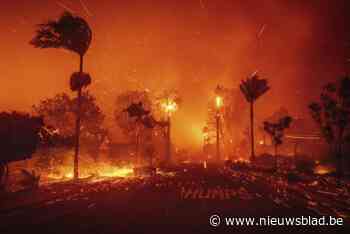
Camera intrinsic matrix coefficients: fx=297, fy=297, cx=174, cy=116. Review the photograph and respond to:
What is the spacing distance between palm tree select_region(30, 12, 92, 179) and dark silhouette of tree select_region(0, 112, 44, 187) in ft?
27.4

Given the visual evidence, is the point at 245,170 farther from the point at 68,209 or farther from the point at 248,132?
the point at 248,132

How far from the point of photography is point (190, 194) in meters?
18.3

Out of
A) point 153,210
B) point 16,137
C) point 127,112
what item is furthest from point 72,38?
point 127,112

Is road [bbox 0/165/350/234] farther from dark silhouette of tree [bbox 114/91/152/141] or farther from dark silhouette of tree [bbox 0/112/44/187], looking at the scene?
dark silhouette of tree [bbox 114/91/152/141]

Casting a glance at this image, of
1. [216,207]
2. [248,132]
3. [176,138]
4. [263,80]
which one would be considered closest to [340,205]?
[216,207]

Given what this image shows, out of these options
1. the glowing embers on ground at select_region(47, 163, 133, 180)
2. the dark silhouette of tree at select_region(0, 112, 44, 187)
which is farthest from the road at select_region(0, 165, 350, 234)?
the glowing embers on ground at select_region(47, 163, 133, 180)

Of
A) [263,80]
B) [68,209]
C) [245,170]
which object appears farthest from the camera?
[263,80]

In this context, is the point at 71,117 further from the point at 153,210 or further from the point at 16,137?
the point at 153,210

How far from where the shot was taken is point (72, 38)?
30219 mm

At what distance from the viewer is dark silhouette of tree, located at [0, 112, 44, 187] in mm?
19467

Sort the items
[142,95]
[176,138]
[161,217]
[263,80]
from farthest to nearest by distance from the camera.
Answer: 1. [176,138]
2. [142,95]
3. [263,80]
4. [161,217]

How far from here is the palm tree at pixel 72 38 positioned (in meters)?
29.6

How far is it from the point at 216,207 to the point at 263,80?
1640 inches

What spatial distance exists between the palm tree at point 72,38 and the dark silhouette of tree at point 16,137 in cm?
835
